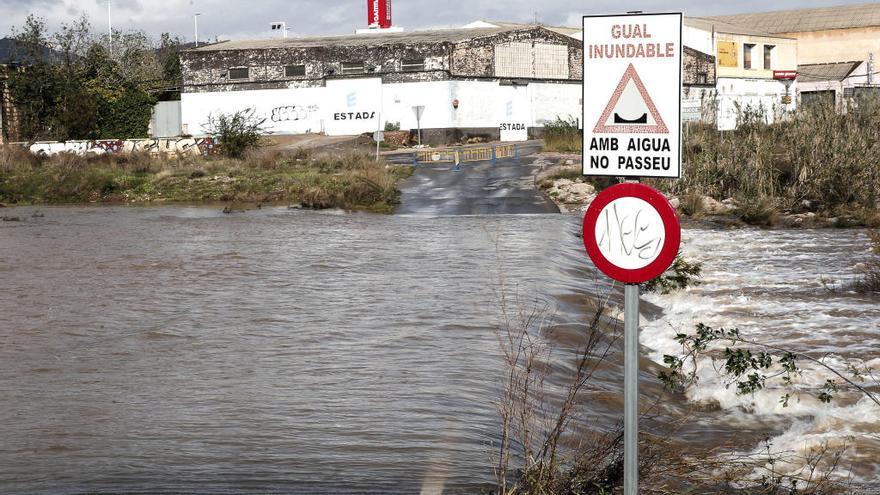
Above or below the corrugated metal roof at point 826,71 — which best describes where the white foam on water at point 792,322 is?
below

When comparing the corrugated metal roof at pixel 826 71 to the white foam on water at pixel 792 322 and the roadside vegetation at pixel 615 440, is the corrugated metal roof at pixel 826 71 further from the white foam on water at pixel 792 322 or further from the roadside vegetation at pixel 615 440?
the roadside vegetation at pixel 615 440

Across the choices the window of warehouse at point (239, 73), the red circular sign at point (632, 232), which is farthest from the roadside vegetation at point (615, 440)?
the window of warehouse at point (239, 73)

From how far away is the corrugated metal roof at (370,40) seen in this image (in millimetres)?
57344

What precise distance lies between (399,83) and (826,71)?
125 feet

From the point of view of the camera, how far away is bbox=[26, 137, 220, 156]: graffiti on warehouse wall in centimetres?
4816

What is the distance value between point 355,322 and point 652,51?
9706 millimetres

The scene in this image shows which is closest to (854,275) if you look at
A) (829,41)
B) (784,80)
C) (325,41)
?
(325,41)

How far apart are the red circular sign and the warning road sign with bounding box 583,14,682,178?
7.2 inches

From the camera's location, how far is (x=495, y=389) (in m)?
10.5

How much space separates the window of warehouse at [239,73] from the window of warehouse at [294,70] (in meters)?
2.20

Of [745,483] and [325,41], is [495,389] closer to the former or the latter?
[745,483]

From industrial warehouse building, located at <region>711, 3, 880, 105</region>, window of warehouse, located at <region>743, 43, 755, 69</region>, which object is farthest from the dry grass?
industrial warehouse building, located at <region>711, 3, 880, 105</region>

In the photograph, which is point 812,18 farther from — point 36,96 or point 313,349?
point 313,349

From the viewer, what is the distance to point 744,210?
2877 centimetres
